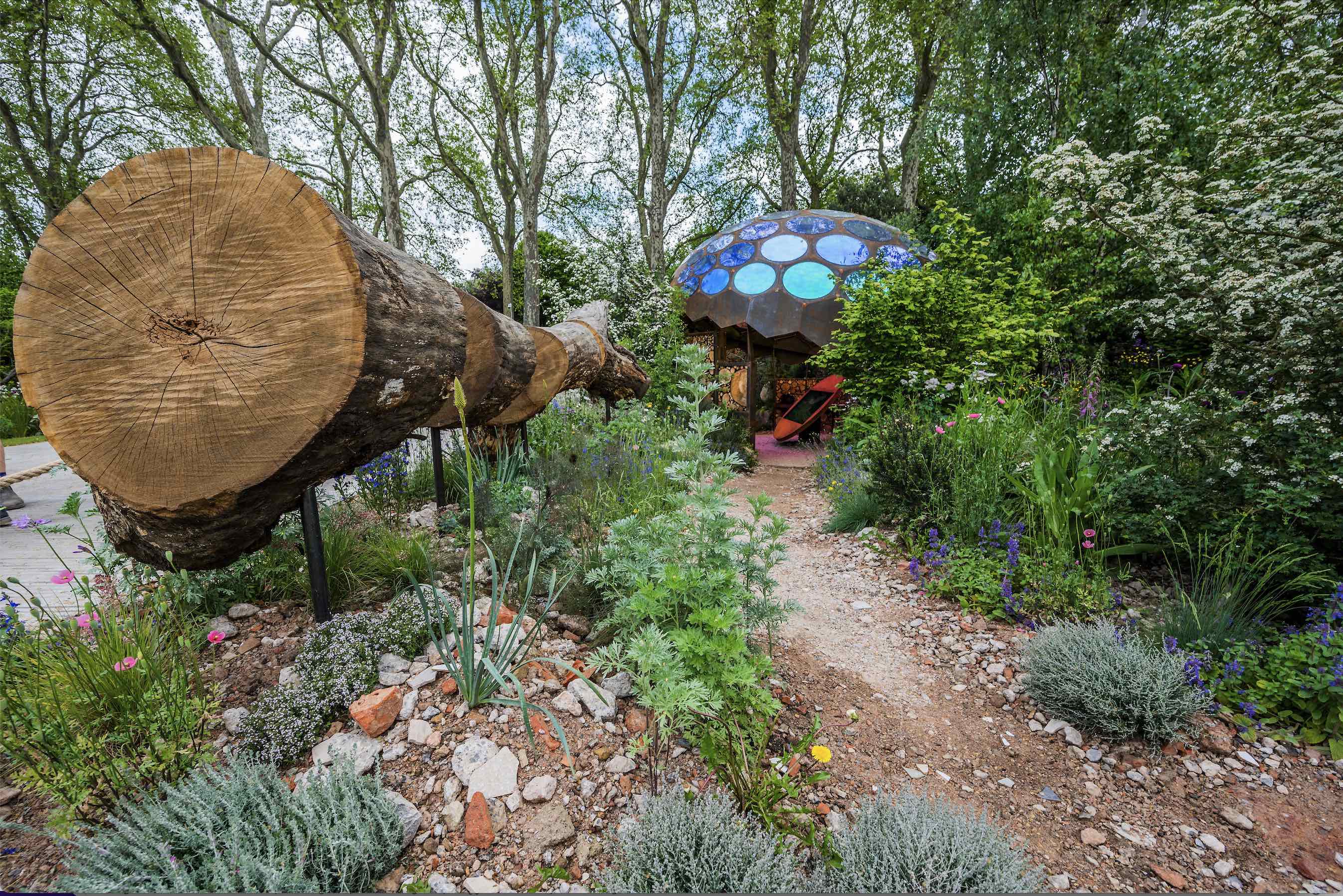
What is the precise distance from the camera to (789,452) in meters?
8.98

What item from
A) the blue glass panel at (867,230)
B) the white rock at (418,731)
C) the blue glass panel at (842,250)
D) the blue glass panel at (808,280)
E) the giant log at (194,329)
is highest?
the blue glass panel at (867,230)

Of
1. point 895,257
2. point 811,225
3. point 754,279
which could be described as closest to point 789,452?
point 754,279

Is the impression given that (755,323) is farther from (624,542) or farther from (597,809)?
(597,809)

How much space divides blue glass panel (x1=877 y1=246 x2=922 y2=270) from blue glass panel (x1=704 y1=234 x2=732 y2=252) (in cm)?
307

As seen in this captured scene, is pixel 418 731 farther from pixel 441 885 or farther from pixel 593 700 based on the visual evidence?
pixel 593 700

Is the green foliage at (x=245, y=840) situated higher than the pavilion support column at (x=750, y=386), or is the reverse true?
the pavilion support column at (x=750, y=386)

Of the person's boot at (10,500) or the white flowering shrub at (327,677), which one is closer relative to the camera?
the white flowering shrub at (327,677)

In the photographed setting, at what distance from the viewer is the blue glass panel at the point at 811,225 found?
9492 mm

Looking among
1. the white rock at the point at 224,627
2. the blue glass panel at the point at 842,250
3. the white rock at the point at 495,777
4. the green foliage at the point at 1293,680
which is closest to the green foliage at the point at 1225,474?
the green foliage at the point at 1293,680

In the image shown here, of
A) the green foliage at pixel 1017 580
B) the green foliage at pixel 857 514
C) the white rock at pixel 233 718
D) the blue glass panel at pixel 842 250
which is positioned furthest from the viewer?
the blue glass panel at pixel 842 250

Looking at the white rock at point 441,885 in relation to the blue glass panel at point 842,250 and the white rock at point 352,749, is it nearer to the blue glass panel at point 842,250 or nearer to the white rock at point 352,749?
the white rock at point 352,749

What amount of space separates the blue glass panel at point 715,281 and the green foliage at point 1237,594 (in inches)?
311

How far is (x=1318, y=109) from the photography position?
2422 millimetres

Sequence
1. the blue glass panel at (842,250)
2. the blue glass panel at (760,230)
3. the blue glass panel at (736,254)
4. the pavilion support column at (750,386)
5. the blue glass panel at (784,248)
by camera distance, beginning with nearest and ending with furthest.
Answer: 1. the pavilion support column at (750,386)
2. the blue glass panel at (842,250)
3. the blue glass panel at (784,248)
4. the blue glass panel at (736,254)
5. the blue glass panel at (760,230)
